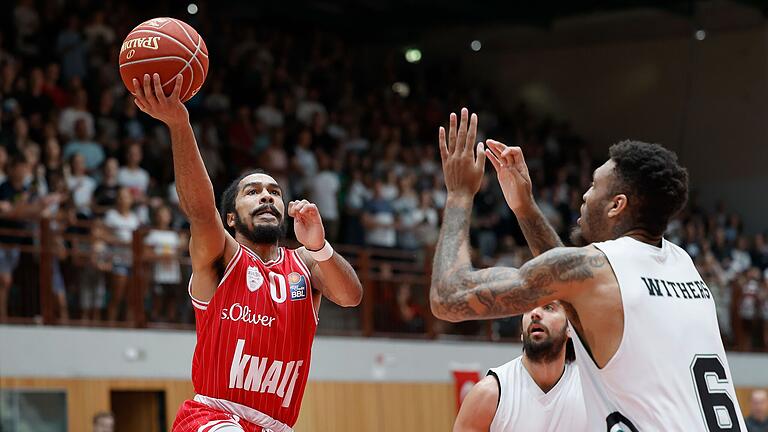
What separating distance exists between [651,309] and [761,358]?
54.6 feet

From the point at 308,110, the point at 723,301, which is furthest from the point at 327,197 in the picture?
the point at 723,301

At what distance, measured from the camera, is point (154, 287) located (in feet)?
42.6

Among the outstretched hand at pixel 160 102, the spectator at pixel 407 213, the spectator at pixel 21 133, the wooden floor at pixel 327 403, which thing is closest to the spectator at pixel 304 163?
the spectator at pixel 407 213

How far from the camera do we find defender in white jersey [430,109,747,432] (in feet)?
13.6

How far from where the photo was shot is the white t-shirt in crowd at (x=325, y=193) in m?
17.1

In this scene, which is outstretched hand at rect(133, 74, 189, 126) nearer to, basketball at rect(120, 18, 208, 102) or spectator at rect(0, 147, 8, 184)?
basketball at rect(120, 18, 208, 102)

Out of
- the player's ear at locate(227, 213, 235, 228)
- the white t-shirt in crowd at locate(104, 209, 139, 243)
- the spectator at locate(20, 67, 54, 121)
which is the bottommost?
the player's ear at locate(227, 213, 235, 228)

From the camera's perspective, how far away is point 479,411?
6418 millimetres

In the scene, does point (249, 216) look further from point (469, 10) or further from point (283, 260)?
point (469, 10)

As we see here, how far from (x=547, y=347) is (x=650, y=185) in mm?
2317

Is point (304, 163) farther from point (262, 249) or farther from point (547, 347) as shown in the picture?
point (547, 347)

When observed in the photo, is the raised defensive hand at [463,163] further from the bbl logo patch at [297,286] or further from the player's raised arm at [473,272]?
the bbl logo patch at [297,286]

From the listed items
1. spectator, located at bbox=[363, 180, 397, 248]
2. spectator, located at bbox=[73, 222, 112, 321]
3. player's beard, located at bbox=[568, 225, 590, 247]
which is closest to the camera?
player's beard, located at bbox=[568, 225, 590, 247]

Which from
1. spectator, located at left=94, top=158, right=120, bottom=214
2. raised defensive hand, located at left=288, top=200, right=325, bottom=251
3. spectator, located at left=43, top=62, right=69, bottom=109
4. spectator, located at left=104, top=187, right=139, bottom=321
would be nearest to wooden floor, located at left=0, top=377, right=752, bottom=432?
spectator, located at left=104, top=187, right=139, bottom=321
